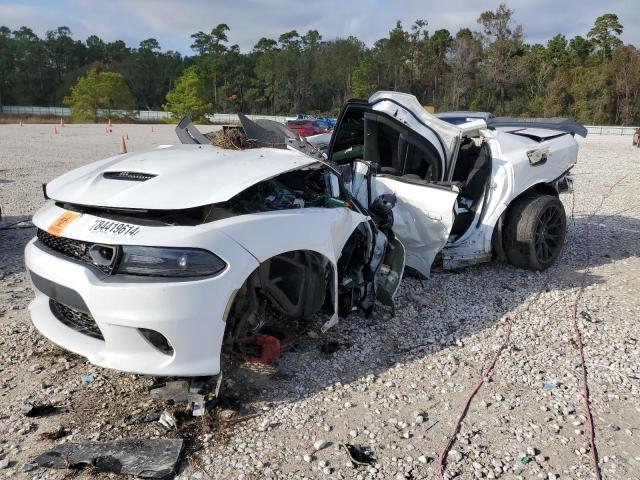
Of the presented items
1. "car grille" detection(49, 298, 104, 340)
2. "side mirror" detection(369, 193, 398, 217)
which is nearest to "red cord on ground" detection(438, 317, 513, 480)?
"side mirror" detection(369, 193, 398, 217)

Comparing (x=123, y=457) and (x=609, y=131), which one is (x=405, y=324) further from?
(x=609, y=131)

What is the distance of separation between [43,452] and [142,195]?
51.1 inches

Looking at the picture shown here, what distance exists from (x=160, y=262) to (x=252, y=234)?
49cm

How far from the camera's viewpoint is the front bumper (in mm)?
2404

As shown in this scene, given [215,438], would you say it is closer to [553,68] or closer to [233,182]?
[233,182]

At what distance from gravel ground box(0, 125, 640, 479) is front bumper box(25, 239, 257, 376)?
0.34m

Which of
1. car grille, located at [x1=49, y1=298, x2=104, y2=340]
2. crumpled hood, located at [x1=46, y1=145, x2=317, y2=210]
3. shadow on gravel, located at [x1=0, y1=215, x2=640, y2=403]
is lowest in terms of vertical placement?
shadow on gravel, located at [x1=0, y1=215, x2=640, y2=403]

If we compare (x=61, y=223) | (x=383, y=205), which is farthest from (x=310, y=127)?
(x=61, y=223)

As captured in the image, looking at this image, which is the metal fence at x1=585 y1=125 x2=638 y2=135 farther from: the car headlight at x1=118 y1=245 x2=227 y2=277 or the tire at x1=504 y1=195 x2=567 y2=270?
the car headlight at x1=118 y1=245 x2=227 y2=277

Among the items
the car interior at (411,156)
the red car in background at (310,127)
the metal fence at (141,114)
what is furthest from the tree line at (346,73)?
the car interior at (411,156)

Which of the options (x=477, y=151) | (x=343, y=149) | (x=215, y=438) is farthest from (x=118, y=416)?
(x=477, y=151)

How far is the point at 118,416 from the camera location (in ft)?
8.68

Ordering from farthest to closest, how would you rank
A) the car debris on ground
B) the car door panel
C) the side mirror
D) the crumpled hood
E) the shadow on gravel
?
the car door panel, the side mirror, the shadow on gravel, the crumpled hood, the car debris on ground

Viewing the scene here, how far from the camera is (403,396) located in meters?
2.92
